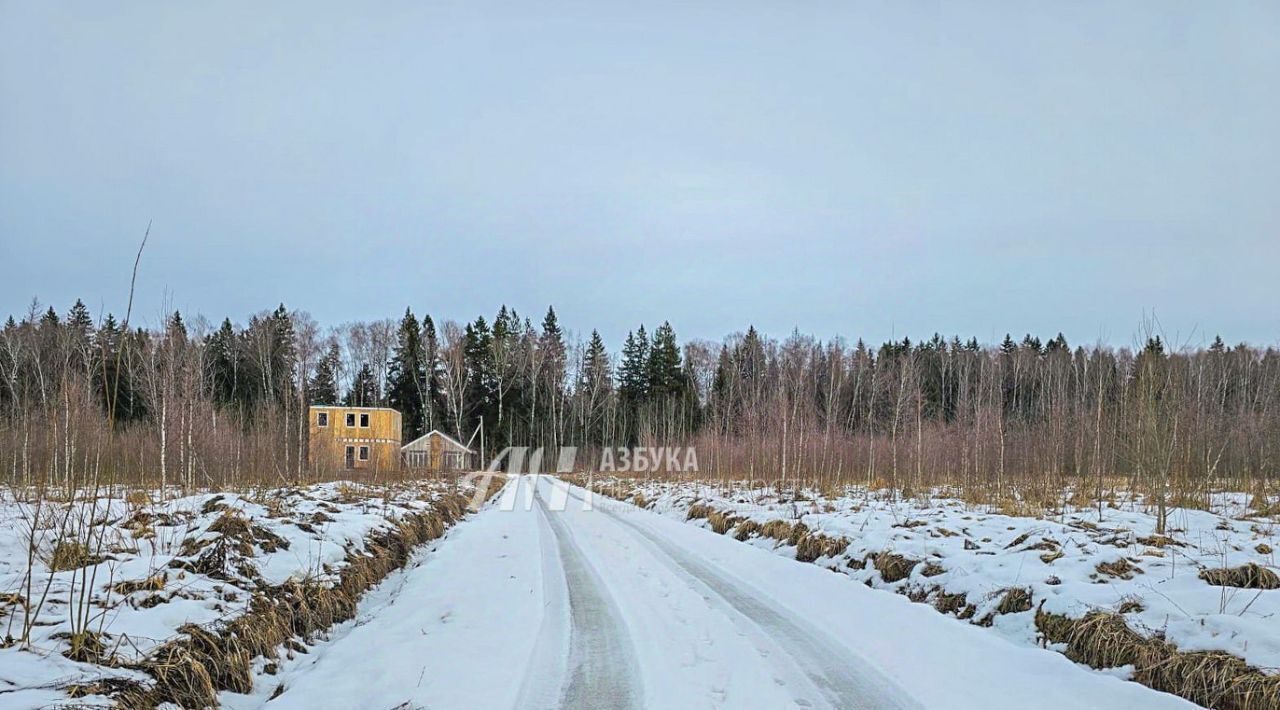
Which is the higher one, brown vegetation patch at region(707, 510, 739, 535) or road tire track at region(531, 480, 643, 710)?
road tire track at region(531, 480, 643, 710)

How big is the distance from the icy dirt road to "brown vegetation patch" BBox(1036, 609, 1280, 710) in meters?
0.21

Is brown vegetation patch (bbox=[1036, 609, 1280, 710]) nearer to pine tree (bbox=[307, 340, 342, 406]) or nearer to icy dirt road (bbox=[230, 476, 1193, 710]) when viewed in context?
icy dirt road (bbox=[230, 476, 1193, 710])

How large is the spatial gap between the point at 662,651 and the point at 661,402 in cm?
5366

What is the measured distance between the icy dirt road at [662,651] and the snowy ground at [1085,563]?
0.58 m

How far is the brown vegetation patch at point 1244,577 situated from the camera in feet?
20.2

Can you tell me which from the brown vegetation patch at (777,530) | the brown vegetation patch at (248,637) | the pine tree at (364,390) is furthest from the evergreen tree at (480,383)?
the brown vegetation patch at (248,637)

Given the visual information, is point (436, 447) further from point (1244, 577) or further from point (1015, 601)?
point (1244, 577)

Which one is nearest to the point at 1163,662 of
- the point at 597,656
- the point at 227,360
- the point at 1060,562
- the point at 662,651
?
the point at 1060,562

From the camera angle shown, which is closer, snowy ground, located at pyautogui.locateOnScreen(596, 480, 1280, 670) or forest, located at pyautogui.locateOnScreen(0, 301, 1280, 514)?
snowy ground, located at pyautogui.locateOnScreen(596, 480, 1280, 670)

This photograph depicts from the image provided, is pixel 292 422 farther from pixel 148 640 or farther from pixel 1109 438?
pixel 1109 438

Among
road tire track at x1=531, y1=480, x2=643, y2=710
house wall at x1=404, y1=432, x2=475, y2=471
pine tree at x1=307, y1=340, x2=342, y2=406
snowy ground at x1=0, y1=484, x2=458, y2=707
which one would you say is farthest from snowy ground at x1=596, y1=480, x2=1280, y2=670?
pine tree at x1=307, y1=340, x2=342, y2=406

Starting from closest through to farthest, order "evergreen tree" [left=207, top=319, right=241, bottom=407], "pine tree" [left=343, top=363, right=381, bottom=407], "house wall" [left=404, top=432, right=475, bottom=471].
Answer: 1. "house wall" [left=404, top=432, right=475, bottom=471]
2. "evergreen tree" [left=207, top=319, right=241, bottom=407]
3. "pine tree" [left=343, top=363, right=381, bottom=407]

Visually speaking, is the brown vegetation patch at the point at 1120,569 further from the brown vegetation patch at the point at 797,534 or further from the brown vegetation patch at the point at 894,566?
the brown vegetation patch at the point at 797,534

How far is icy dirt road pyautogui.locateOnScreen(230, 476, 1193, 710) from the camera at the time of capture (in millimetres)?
4699
